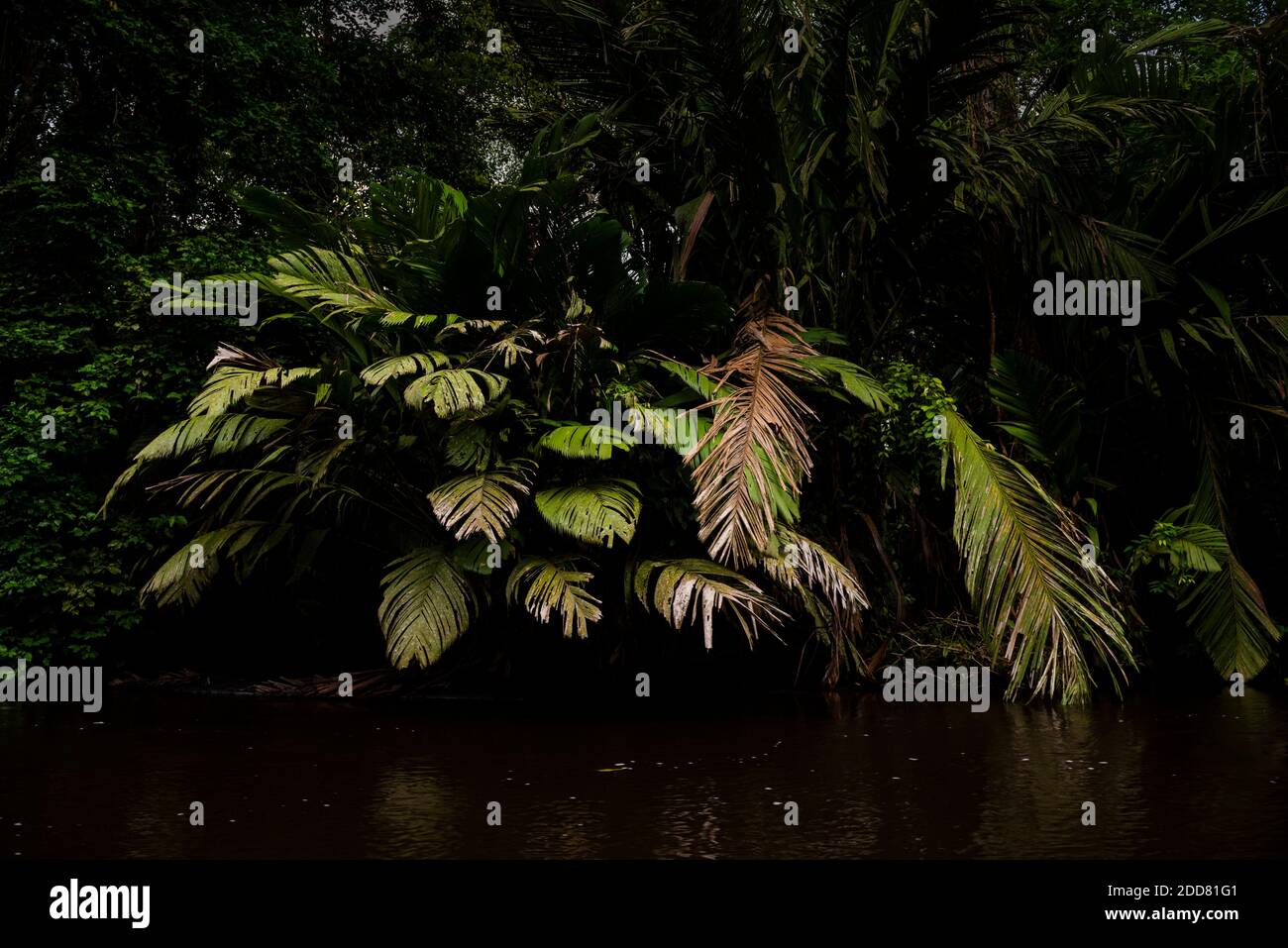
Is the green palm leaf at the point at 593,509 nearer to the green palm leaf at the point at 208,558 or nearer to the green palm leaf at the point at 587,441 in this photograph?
the green palm leaf at the point at 587,441

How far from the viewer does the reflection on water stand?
114 inches

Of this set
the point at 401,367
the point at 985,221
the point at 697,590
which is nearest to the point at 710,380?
the point at 697,590

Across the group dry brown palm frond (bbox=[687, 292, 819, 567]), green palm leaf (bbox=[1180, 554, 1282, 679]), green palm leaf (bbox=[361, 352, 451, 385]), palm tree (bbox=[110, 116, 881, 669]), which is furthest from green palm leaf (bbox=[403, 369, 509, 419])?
green palm leaf (bbox=[1180, 554, 1282, 679])

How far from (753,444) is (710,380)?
783 millimetres

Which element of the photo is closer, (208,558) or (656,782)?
(656,782)

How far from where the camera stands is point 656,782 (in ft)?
12.3

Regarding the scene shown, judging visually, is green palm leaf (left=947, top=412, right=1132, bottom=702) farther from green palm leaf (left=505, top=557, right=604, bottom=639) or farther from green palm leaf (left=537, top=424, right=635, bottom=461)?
green palm leaf (left=505, top=557, right=604, bottom=639)

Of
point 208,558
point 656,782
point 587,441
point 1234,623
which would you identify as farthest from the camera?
point 1234,623

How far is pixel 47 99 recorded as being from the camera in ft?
31.1

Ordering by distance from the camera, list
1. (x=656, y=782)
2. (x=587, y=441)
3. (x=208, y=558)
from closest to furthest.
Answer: (x=656, y=782) → (x=587, y=441) → (x=208, y=558)

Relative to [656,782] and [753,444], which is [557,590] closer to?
[753,444]

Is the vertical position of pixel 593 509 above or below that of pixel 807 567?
above
